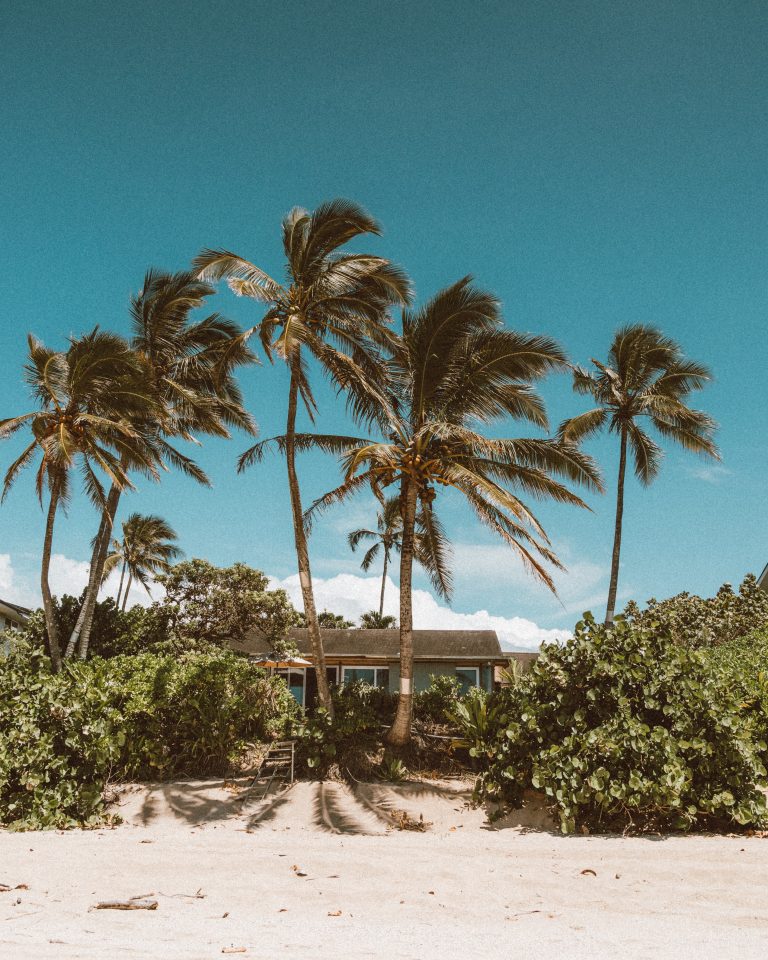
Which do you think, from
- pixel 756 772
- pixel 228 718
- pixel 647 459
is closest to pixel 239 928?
pixel 756 772

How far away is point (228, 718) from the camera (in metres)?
11.9

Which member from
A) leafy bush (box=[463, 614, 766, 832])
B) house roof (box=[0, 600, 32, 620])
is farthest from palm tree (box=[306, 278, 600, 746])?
house roof (box=[0, 600, 32, 620])

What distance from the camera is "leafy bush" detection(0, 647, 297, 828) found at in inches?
388

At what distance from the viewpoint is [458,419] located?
13.5 meters

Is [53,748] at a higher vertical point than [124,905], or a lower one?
higher

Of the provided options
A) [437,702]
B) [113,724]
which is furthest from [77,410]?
[437,702]

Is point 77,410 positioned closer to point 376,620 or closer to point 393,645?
point 393,645

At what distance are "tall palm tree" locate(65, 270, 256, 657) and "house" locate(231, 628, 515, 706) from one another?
770 cm

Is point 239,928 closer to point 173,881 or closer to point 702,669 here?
point 173,881

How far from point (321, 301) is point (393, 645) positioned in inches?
546

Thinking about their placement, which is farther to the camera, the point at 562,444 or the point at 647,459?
the point at 647,459

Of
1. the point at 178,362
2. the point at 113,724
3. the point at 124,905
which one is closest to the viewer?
the point at 124,905

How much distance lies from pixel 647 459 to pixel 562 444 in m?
8.39

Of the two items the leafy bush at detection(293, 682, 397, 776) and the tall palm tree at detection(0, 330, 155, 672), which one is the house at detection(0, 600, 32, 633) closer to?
the tall palm tree at detection(0, 330, 155, 672)
